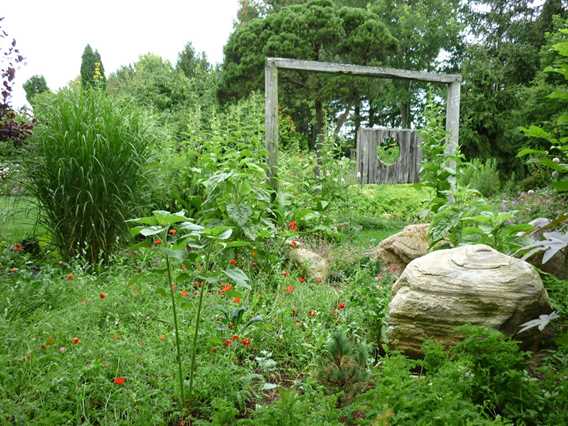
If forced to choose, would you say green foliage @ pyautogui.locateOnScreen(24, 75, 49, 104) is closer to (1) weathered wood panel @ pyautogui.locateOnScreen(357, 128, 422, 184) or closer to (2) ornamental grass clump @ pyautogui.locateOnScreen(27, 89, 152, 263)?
(1) weathered wood panel @ pyautogui.locateOnScreen(357, 128, 422, 184)

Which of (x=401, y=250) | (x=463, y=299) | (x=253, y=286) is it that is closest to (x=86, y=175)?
(x=253, y=286)

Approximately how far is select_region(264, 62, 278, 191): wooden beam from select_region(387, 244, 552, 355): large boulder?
9.52ft

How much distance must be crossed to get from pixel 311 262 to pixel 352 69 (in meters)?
2.76

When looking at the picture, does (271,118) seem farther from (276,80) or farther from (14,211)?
(14,211)

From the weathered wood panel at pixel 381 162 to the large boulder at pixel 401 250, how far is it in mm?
6497

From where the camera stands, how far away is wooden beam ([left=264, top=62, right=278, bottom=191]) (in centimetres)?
574

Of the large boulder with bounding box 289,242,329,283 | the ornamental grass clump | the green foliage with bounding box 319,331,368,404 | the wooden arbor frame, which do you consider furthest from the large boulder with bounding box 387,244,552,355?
the ornamental grass clump

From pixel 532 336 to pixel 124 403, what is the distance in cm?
229

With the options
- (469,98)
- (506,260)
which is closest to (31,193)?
(506,260)

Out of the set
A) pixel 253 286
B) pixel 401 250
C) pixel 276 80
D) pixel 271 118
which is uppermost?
pixel 276 80

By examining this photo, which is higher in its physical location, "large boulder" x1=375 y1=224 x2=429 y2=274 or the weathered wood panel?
the weathered wood panel

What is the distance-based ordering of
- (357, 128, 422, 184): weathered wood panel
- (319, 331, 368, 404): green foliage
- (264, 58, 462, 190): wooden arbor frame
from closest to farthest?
1. (319, 331, 368, 404): green foliage
2. (264, 58, 462, 190): wooden arbor frame
3. (357, 128, 422, 184): weathered wood panel

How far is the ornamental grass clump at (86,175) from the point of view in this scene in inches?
177

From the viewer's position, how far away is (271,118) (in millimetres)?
5793
